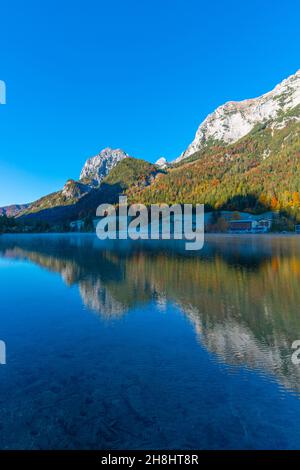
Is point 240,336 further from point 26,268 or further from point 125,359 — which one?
point 26,268

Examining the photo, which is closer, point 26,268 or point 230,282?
point 230,282

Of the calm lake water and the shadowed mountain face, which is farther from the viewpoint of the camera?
the shadowed mountain face

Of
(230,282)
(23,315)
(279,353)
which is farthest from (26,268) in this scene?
(279,353)

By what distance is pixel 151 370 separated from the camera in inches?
384

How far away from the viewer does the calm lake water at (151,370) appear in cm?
658

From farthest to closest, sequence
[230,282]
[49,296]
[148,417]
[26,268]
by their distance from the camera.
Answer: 1. [26,268]
2. [230,282]
3. [49,296]
4. [148,417]

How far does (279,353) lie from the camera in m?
10.8

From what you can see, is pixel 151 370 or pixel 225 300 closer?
pixel 151 370

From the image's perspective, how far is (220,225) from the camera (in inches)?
6181

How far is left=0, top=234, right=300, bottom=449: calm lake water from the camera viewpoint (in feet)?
21.6

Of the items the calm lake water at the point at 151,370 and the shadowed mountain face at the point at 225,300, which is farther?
the shadowed mountain face at the point at 225,300

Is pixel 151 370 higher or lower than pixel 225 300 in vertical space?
lower
